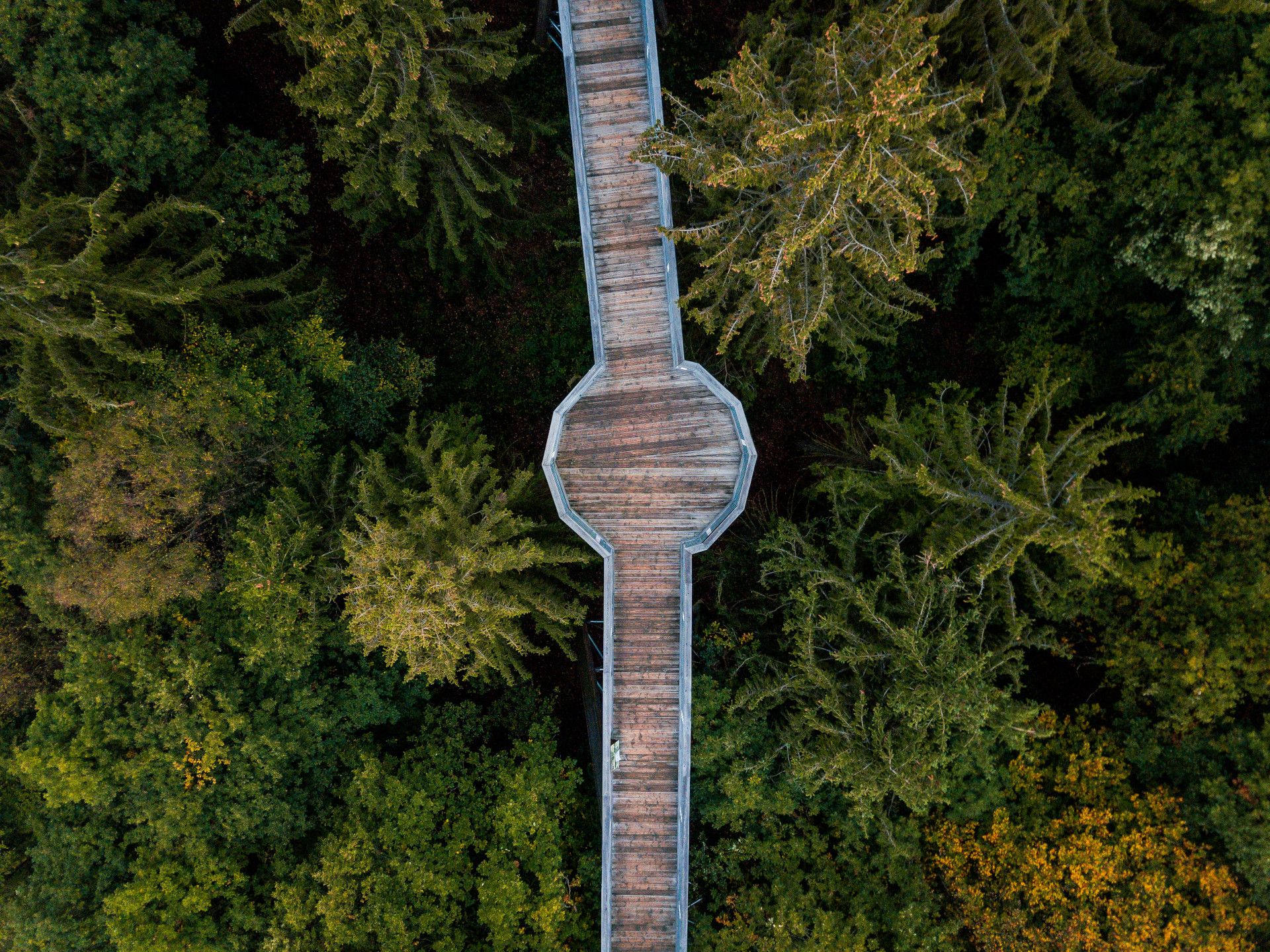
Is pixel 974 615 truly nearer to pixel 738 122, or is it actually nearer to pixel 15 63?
pixel 738 122

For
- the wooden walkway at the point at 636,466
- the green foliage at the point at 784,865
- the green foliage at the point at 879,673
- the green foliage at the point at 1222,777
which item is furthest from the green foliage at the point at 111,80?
the green foliage at the point at 1222,777

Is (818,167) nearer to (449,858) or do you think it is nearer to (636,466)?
(636,466)

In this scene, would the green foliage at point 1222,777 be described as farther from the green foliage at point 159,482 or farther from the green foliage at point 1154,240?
the green foliage at point 159,482

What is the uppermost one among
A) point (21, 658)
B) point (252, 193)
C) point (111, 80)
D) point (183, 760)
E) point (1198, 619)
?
point (111, 80)

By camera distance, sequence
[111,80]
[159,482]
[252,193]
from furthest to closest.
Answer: [252,193]
[159,482]
[111,80]

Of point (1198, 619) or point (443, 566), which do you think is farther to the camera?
point (1198, 619)

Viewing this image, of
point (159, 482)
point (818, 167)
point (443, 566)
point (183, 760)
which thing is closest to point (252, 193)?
point (159, 482)
